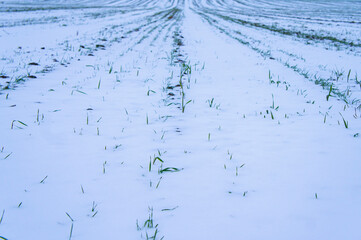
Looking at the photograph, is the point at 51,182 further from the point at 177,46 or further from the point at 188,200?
the point at 177,46

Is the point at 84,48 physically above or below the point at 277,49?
below

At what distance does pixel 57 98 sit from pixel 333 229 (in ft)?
13.3

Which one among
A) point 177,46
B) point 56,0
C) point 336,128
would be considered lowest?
point 336,128

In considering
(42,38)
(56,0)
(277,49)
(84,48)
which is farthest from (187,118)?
(56,0)

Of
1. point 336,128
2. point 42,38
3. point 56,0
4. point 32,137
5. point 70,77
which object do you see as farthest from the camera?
point 56,0

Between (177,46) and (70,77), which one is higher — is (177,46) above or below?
above

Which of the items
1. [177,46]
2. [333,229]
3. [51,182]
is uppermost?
[177,46]

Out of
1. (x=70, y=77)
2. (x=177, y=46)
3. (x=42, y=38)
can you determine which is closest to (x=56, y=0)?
(x=42, y=38)

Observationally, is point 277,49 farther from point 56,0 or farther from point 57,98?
point 56,0

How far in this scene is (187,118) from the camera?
3.64 m

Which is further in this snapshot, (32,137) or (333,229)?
(32,137)

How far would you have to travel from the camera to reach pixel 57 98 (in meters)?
4.14

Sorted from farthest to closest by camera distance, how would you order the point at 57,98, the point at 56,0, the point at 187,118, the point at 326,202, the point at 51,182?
1. the point at 56,0
2. the point at 57,98
3. the point at 187,118
4. the point at 51,182
5. the point at 326,202

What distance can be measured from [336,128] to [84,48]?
7670mm
